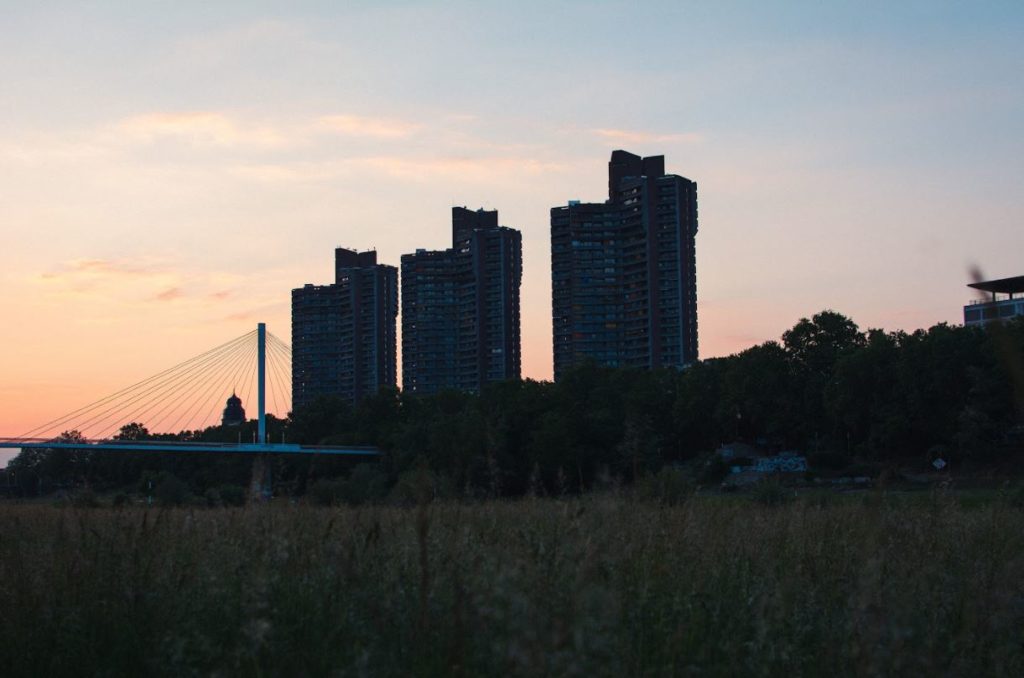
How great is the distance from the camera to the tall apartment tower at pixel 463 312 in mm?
124000

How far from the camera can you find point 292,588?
20.0 feet

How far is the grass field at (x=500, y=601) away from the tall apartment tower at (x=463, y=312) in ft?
376

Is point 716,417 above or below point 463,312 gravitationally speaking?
below

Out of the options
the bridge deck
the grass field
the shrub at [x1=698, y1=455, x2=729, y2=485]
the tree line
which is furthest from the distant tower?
the grass field

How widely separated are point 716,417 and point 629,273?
1673 inches

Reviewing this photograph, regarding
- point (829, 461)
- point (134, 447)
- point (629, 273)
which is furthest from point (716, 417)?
point (629, 273)

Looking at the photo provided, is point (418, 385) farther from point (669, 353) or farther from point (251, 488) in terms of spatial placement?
point (251, 488)

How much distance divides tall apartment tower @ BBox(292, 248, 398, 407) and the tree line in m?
59.4

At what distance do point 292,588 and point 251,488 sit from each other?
324 cm

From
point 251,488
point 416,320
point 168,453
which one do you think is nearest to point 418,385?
point 416,320

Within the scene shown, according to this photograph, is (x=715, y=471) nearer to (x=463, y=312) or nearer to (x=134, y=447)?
(x=134, y=447)

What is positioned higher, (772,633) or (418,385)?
(418,385)

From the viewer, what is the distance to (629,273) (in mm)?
112062

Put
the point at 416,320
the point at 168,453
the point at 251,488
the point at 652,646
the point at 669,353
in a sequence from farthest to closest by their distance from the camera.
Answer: the point at 416,320 → the point at 669,353 → the point at 168,453 → the point at 251,488 → the point at 652,646
